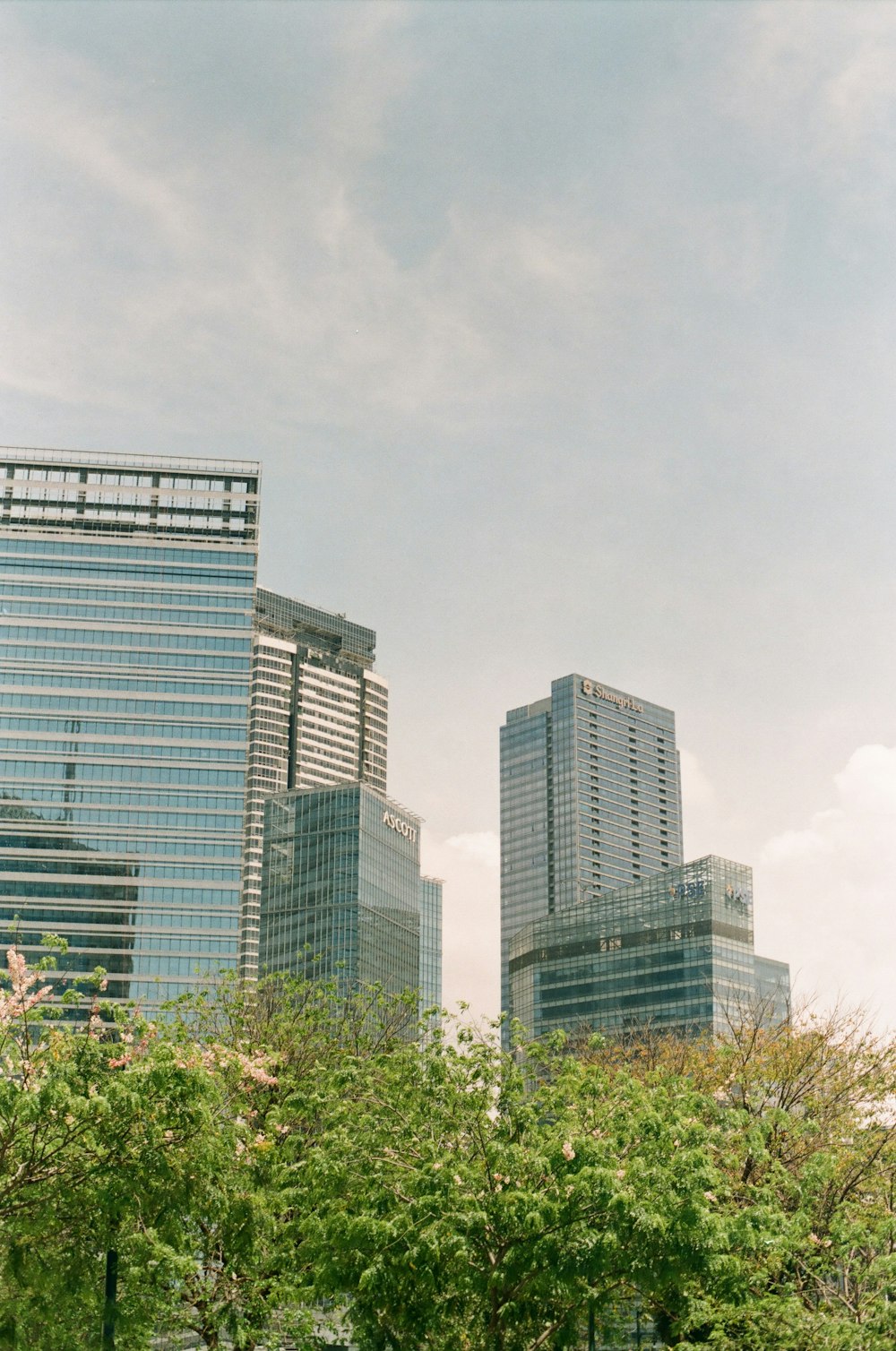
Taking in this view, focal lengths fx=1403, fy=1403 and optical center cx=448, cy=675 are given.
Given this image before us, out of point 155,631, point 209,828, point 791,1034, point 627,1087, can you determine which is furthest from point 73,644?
point 627,1087

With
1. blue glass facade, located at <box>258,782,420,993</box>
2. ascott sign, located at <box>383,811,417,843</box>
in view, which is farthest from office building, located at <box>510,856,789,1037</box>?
ascott sign, located at <box>383,811,417,843</box>

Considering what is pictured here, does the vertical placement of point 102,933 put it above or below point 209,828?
below

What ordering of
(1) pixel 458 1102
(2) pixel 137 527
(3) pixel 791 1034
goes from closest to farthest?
1. (1) pixel 458 1102
2. (3) pixel 791 1034
3. (2) pixel 137 527

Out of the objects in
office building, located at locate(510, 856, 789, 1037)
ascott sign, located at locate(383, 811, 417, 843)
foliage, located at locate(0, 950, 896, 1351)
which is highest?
ascott sign, located at locate(383, 811, 417, 843)

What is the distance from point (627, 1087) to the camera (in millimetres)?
27953

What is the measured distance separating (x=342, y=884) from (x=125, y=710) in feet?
132

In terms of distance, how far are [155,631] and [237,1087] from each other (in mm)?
118084

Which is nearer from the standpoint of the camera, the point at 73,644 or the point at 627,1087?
the point at 627,1087

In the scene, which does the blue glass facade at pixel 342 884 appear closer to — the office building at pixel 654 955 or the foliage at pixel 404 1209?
the office building at pixel 654 955

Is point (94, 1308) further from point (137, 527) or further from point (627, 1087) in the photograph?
point (137, 527)

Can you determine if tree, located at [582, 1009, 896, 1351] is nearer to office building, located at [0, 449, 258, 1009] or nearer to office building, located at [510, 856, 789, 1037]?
office building, located at [0, 449, 258, 1009]

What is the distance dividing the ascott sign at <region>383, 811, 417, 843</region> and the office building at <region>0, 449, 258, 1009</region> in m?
41.5

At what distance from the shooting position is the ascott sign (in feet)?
595

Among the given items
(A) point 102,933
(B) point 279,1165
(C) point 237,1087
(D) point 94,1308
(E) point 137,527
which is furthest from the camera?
(E) point 137,527
